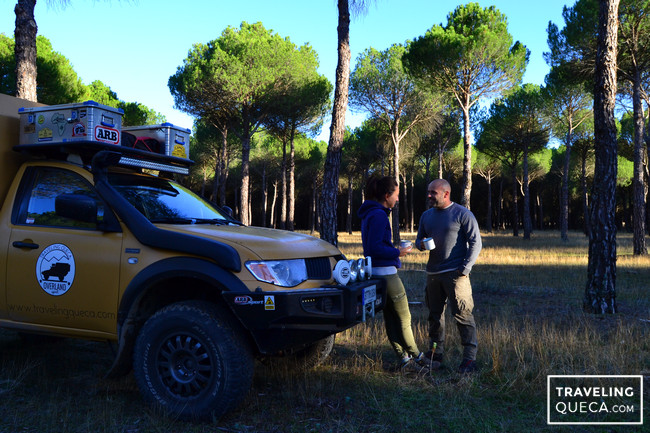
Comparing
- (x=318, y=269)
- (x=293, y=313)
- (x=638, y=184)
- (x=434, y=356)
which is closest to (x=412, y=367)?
(x=434, y=356)

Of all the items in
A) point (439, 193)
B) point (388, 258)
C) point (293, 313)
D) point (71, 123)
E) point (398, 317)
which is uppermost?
point (71, 123)

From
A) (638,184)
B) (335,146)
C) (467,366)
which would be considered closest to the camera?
(467,366)

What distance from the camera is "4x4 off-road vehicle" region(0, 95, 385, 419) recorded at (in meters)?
3.48

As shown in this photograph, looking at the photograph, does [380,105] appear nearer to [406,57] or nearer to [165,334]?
[406,57]

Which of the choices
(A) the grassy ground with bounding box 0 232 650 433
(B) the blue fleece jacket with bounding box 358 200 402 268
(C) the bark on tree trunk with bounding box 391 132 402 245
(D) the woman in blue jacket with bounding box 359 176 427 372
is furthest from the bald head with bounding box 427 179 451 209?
(C) the bark on tree trunk with bounding box 391 132 402 245

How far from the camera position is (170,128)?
5051 mm

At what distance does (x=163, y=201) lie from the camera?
444 centimetres

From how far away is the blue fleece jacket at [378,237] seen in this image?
4547 millimetres

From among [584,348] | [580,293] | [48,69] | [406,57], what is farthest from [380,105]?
[584,348]

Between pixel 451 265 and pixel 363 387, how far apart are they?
1440 millimetres

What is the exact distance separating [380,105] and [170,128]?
23.8m

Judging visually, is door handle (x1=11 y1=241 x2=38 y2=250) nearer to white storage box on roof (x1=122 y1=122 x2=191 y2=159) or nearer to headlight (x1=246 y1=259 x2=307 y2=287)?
white storage box on roof (x1=122 y1=122 x2=191 y2=159)

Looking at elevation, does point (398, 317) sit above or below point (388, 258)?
below

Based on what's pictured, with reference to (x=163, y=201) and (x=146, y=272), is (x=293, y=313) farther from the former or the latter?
(x=163, y=201)
